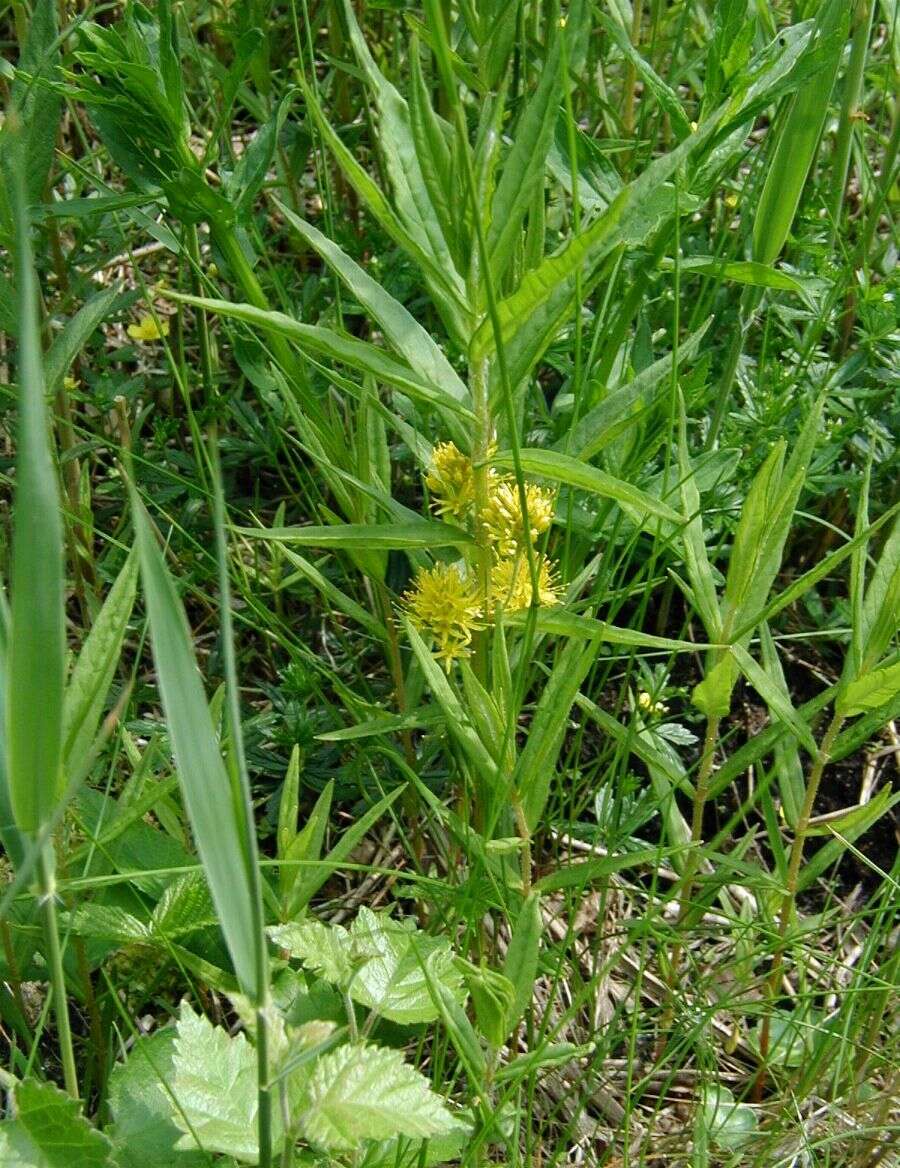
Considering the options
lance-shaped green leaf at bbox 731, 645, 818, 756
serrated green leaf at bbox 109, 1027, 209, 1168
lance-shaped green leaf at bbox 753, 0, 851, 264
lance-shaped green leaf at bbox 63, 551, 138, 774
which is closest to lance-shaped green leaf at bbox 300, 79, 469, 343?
lance-shaped green leaf at bbox 63, 551, 138, 774

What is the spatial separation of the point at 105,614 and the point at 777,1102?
949 millimetres

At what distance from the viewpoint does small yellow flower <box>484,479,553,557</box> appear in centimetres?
126

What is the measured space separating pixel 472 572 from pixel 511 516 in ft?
0.41

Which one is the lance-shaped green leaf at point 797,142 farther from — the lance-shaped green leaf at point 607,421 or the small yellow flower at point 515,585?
the small yellow flower at point 515,585

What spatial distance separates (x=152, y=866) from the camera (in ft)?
4.66

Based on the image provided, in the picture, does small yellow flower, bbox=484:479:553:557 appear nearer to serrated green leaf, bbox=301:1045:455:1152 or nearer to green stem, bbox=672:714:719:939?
green stem, bbox=672:714:719:939

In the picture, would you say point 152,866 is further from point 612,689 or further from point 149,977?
point 612,689

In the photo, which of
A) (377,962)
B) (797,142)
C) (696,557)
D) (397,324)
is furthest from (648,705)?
(797,142)

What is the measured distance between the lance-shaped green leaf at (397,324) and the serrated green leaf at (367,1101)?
0.60 m

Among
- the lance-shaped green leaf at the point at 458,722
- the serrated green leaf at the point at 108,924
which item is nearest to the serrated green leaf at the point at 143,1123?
the serrated green leaf at the point at 108,924

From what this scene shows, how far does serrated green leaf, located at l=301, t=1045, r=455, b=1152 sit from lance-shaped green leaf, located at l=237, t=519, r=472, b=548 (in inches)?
18.1

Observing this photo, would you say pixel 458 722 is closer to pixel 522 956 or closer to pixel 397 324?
pixel 522 956

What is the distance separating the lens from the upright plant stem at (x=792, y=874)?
4.65 feet

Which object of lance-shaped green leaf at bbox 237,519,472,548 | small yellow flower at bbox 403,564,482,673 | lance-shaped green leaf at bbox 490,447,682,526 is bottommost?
small yellow flower at bbox 403,564,482,673
